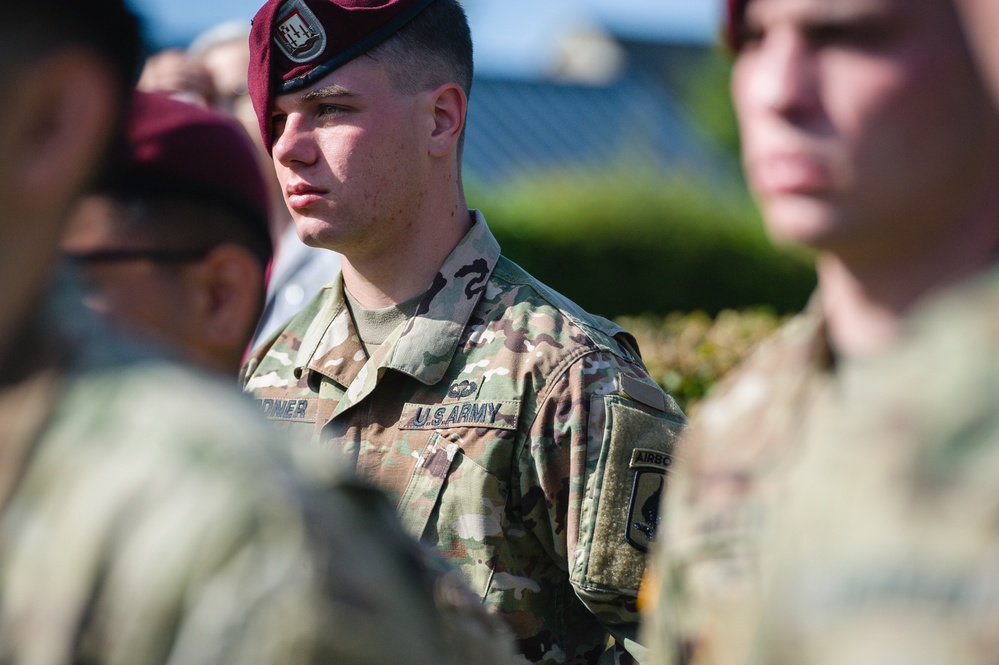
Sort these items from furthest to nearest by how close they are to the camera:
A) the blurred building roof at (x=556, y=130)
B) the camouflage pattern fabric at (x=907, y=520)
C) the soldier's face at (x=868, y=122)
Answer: the blurred building roof at (x=556, y=130) → the soldier's face at (x=868, y=122) → the camouflage pattern fabric at (x=907, y=520)

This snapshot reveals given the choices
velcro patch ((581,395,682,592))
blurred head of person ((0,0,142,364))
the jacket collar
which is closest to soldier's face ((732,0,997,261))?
blurred head of person ((0,0,142,364))

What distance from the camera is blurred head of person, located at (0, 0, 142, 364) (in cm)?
124

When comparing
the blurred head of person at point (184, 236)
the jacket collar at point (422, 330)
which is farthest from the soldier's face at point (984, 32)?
the jacket collar at point (422, 330)

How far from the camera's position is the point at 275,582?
43.7 inches

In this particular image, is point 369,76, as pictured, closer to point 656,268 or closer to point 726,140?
point 656,268

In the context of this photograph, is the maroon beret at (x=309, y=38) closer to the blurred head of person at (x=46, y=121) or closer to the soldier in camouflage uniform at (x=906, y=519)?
the blurred head of person at (x=46, y=121)

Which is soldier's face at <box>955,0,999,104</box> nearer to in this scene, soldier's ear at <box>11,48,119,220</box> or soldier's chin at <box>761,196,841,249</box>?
soldier's chin at <box>761,196,841,249</box>

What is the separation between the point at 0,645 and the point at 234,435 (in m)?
0.28

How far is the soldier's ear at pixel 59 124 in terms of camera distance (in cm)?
125

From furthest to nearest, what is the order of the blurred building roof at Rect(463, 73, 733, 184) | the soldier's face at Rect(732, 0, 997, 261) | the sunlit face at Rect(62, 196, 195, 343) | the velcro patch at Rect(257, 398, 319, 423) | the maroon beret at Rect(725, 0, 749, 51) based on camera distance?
the blurred building roof at Rect(463, 73, 733, 184)
the velcro patch at Rect(257, 398, 319, 423)
the sunlit face at Rect(62, 196, 195, 343)
the maroon beret at Rect(725, 0, 749, 51)
the soldier's face at Rect(732, 0, 997, 261)

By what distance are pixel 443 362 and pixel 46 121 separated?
1.86 metres

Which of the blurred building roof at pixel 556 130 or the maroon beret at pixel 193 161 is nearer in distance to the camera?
the maroon beret at pixel 193 161

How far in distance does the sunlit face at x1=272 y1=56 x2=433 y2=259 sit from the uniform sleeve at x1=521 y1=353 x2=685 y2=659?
62cm

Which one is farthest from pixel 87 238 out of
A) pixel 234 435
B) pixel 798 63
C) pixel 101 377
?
pixel 798 63
